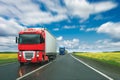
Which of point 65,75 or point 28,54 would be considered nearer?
point 65,75

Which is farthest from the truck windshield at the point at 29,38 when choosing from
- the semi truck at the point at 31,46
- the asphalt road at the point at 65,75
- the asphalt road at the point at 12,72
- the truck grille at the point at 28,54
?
the asphalt road at the point at 65,75

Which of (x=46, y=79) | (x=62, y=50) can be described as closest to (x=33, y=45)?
(x=46, y=79)

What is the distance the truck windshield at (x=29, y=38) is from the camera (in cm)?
2441

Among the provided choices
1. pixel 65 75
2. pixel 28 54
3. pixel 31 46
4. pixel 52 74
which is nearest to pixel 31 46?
pixel 31 46

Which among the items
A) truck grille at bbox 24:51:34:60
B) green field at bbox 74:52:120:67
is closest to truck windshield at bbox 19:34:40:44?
truck grille at bbox 24:51:34:60

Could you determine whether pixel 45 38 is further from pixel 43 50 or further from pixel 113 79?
pixel 113 79

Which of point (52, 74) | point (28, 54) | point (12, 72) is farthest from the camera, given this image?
point (28, 54)

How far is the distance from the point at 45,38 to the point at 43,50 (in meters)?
1.54

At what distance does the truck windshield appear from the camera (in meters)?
24.4

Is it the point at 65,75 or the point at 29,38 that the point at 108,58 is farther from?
the point at 65,75

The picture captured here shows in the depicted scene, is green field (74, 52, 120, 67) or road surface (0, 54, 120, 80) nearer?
road surface (0, 54, 120, 80)

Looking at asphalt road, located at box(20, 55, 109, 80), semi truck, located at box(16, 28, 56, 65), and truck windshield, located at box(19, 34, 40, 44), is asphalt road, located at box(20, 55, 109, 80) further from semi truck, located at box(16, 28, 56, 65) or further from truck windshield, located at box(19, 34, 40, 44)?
truck windshield, located at box(19, 34, 40, 44)

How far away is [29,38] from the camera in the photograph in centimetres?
2458

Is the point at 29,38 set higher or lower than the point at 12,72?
higher
